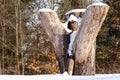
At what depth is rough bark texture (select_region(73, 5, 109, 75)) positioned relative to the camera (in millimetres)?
5953

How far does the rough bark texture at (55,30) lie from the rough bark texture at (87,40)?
0.28 metres

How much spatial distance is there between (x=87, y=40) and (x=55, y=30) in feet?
2.18

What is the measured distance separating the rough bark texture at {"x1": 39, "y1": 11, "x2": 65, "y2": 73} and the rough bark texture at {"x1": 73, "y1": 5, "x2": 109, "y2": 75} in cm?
28

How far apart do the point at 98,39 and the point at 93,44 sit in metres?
9.90

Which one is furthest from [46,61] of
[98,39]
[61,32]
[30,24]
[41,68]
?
[61,32]

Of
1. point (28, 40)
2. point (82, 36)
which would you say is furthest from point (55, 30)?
point (28, 40)

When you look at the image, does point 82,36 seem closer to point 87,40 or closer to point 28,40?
point 87,40

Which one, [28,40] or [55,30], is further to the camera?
[28,40]

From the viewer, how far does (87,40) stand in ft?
20.0

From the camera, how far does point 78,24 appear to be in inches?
251

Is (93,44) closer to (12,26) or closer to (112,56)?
(12,26)

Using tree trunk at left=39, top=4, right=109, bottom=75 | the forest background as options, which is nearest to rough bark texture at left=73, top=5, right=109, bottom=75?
tree trunk at left=39, top=4, right=109, bottom=75

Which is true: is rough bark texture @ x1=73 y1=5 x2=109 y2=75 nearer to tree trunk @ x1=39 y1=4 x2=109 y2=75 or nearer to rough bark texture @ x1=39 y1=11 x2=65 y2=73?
tree trunk @ x1=39 y1=4 x2=109 y2=75

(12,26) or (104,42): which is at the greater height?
(12,26)
